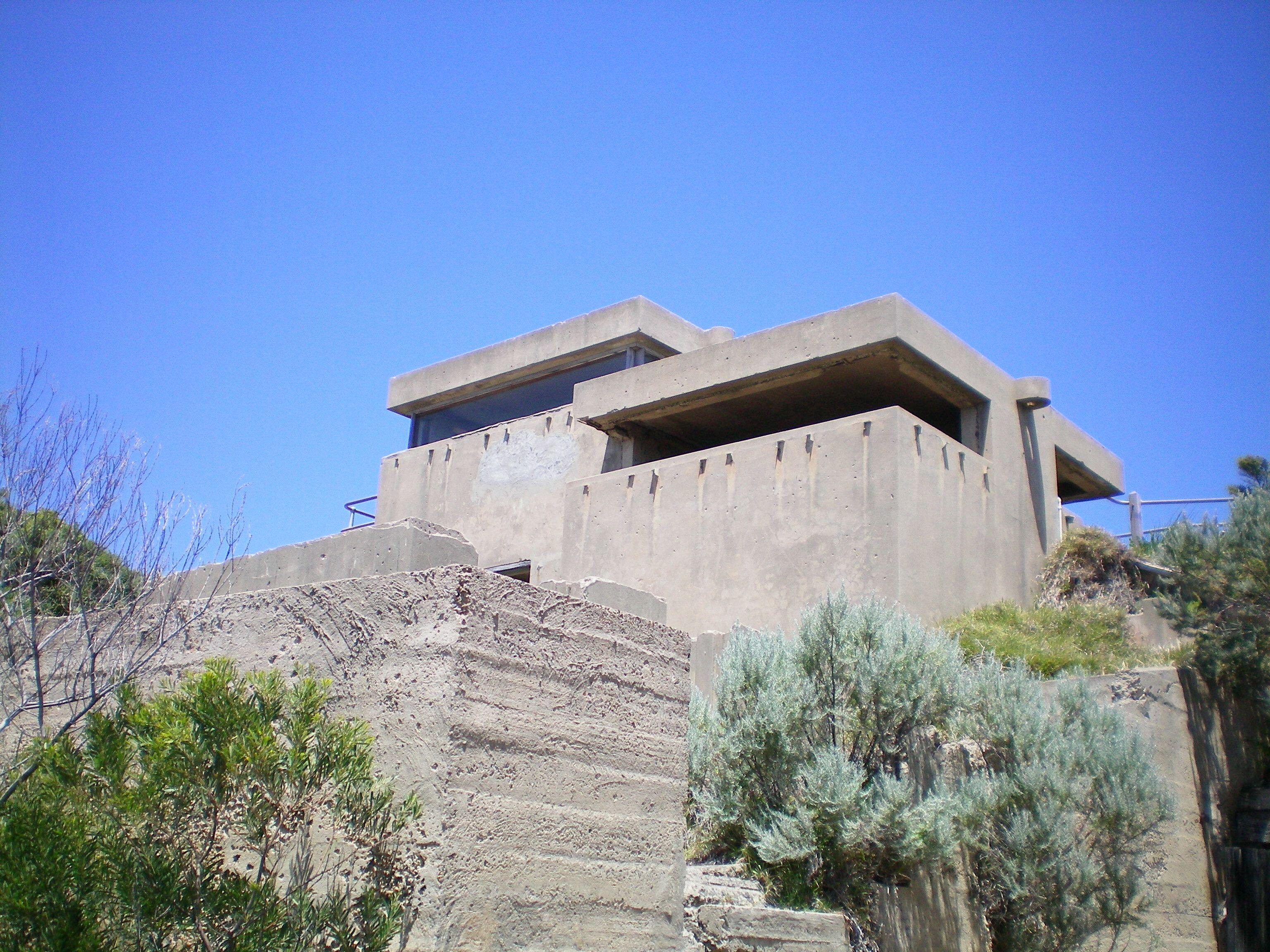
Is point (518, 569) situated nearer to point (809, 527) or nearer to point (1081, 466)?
point (809, 527)

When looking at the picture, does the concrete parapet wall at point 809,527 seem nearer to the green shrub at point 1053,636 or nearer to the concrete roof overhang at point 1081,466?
the green shrub at point 1053,636

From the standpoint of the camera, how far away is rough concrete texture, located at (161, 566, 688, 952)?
4.26m

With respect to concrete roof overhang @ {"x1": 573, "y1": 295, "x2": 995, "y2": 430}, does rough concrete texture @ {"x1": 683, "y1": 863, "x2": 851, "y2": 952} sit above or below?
below

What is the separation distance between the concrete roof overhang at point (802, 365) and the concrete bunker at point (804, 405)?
0.09 feet

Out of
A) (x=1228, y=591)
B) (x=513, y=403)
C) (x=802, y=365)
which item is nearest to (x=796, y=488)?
(x=802, y=365)

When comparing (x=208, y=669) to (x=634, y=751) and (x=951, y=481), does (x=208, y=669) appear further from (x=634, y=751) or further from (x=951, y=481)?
(x=951, y=481)

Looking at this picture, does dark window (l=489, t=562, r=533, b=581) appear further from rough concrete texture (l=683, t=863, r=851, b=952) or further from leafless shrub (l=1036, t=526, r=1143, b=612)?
rough concrete texture (l=683, t=863, r=851, b=952)

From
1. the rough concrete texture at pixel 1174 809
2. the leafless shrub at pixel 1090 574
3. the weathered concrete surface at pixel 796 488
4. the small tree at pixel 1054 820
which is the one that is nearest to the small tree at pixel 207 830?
the small tree at pixel 1054 820

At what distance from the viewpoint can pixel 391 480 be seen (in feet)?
65.6

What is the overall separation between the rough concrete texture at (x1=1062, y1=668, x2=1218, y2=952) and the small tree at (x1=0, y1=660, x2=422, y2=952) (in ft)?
23.9

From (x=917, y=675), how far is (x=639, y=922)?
168 inches

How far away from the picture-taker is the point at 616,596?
5.73m

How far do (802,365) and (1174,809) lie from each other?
7.01m

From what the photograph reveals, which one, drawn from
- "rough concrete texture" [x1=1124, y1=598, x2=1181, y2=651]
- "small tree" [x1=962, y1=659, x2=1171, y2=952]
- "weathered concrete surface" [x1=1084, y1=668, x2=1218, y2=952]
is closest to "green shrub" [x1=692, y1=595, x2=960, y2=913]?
"small tree" [x1=962, y1=659, x2=1171, y2=952]
